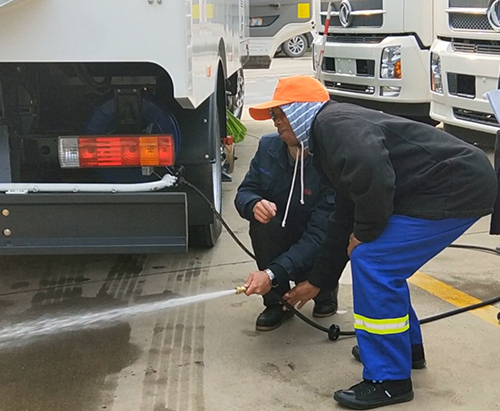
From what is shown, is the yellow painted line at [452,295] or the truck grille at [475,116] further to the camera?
the truck grille at [475,116]

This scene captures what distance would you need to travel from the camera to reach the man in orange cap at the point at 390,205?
297 centimetres

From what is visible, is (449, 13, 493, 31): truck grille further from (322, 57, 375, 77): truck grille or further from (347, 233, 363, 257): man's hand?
(347, 233, 363, 257): man's hand

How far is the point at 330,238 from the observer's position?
3492 mm

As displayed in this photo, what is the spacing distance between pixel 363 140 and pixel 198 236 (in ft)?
7.98

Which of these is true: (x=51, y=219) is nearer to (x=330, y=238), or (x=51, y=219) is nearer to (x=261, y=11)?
(x=330, y=238)

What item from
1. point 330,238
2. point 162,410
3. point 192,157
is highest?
point 192,157

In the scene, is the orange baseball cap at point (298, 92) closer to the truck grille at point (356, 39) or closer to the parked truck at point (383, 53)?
the parked truck at point (383, 53)

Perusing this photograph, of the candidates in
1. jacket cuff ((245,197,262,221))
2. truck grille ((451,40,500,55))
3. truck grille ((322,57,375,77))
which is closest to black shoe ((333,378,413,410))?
jacket cuff ((245,197,262,221))

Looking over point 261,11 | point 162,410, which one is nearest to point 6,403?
point 162,410

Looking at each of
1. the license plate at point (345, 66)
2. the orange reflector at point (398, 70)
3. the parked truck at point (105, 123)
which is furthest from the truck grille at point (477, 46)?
the parked truck at point (105, 123)

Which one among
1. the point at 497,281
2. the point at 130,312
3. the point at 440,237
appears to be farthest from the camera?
the point at 497,281

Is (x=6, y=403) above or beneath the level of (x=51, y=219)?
beneath

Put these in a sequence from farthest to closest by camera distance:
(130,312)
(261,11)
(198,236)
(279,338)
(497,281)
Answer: (261,11), (198,236), (497,281), (130,312), (279,338)

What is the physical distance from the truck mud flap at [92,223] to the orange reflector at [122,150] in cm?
23
